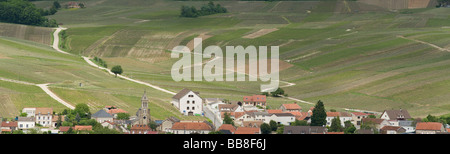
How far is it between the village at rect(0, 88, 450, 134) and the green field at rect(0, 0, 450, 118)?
16.9 ft

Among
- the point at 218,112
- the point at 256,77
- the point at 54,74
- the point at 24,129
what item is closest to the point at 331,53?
the point at 256,77

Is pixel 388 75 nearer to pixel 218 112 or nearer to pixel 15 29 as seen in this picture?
pixel 218 112

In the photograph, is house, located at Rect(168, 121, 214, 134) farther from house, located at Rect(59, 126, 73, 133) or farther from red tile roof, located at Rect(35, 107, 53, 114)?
red tile roof, located at Rect(35, 107, 53, 114)

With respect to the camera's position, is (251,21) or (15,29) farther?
(251,21)

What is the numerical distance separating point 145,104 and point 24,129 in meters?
12.7

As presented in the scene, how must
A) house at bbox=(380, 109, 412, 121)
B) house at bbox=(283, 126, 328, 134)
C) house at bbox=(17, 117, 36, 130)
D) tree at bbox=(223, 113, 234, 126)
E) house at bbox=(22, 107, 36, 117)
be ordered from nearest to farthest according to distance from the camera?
house at bbox=(283, 126, 328, 134), house at bbox=(17, 117, 36, 130), house at bbox=(22, 107, 36, 117), tree at bbox=(223, 113, 234, 126), house at bbox=(380, 109, 412, 121)

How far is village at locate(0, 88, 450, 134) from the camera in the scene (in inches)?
2608

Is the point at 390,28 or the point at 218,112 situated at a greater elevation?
the point at 390,28

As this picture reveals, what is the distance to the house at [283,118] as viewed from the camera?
255 feet

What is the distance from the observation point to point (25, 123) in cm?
6862

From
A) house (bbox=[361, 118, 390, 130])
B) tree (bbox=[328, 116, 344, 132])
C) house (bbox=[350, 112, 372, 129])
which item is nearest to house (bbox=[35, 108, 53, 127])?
tree (bbox=[328, 116, 344, 132])

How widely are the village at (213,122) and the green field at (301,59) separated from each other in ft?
16.9
